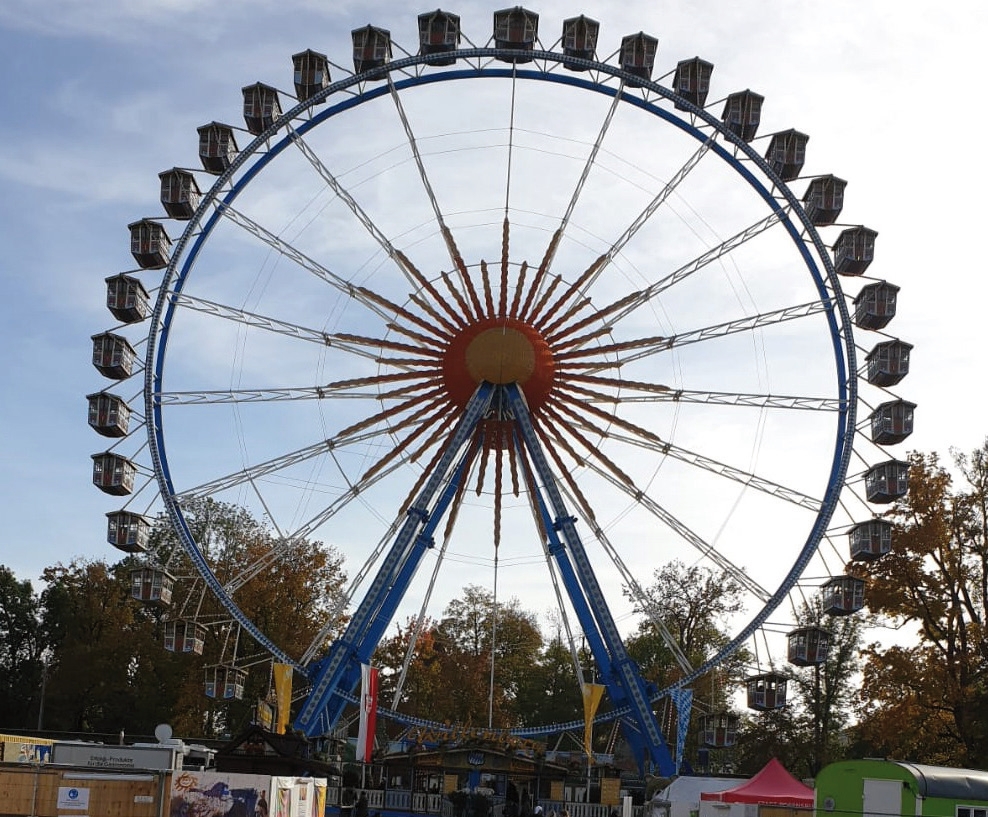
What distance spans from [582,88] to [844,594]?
12.8 meters

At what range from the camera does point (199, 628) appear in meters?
31.9

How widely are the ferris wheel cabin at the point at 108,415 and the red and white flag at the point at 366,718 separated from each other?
822 cm

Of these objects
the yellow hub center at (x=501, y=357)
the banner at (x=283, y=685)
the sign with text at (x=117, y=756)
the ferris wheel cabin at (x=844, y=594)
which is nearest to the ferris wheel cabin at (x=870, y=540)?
the ferris wheel cabin at (x=844, y=594)

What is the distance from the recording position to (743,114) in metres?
30.8

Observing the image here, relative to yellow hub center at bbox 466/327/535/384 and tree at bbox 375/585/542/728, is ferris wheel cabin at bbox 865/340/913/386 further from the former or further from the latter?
tree at bbox 375/585/542/728

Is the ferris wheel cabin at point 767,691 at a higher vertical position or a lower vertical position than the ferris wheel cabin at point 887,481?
lower

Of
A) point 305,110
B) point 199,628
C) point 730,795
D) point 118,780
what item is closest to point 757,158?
point 305,110

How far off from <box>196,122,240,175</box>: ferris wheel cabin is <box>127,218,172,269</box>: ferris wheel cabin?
1823 millimetres

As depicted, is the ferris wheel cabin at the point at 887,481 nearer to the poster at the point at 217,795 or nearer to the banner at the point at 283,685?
the banner at the point at 283,685

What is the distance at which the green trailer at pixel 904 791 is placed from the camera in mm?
18781

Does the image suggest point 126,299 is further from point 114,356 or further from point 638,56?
point 638,56

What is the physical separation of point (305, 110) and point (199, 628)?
12.3 metres

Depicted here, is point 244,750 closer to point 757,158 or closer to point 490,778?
point 490,778

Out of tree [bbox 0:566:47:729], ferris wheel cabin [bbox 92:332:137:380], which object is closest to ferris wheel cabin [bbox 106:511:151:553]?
ferris wheel cabin [bbox 92:332:137:380]
